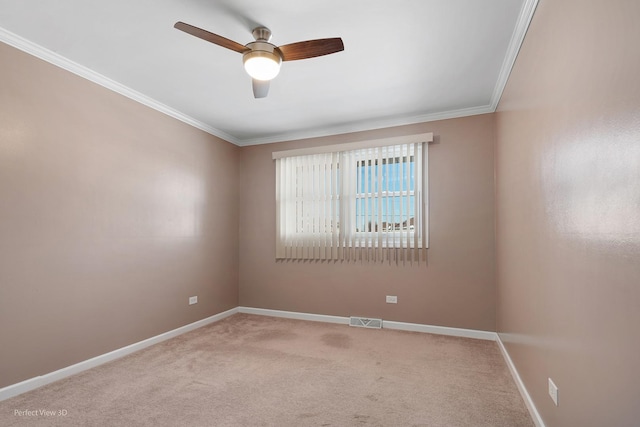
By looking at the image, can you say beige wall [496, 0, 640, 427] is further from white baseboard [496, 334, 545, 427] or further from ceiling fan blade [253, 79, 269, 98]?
ceiling fan blade [253, 79, 269, 98]

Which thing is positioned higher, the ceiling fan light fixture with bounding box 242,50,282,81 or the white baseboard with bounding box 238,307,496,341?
the ceiling fan light fixture with bounding box 242,50,282,81

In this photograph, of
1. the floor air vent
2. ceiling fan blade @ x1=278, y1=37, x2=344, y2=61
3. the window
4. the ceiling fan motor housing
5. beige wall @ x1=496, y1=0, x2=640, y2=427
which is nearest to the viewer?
beige wall @ x1=496, y1=0, x2=640, y2=427

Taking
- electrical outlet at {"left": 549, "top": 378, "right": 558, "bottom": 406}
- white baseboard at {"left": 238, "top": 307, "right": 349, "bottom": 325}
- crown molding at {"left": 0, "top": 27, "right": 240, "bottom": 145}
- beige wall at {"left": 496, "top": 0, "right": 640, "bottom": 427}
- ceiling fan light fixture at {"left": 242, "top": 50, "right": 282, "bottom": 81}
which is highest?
crown molding at {"left": 0, "top": 27, "right": 240, "bottom": 145}

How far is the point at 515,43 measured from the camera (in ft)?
7.85

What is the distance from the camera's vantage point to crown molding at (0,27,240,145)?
239 centimetres

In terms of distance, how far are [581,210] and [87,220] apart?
360cm

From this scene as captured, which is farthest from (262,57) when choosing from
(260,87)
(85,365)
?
(85,365)

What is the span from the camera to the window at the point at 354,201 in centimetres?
396

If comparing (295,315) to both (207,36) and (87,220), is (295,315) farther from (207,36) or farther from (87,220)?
(207,36)

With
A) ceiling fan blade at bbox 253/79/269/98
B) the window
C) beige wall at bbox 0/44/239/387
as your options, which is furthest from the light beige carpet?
ceiling fan blade at bbox 253/79/269/98

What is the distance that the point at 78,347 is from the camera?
2.78 metres

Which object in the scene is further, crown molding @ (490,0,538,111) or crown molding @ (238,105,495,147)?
crown molding @ (238,105,495,147)

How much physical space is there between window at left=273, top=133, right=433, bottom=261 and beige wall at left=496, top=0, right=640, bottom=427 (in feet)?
5.38

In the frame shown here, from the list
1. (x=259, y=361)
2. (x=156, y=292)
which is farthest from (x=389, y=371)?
(x=156, y=292)
